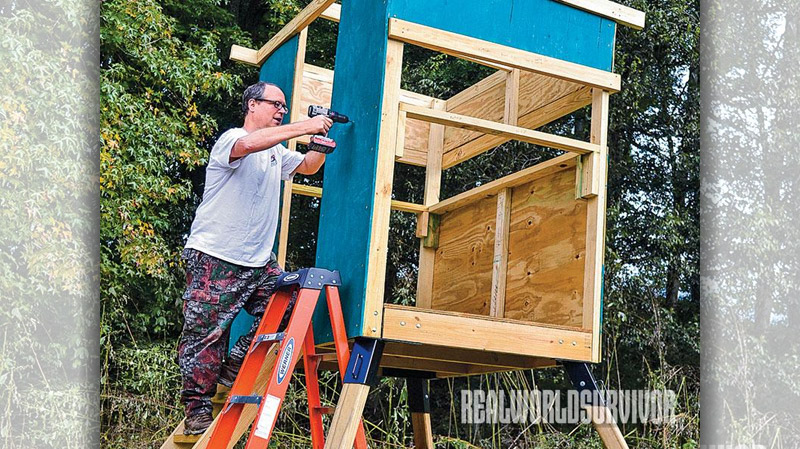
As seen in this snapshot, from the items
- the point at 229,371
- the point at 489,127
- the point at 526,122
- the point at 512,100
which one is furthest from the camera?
the point at 512,100

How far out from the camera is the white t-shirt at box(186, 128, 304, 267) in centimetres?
307

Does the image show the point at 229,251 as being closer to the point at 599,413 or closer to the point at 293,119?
the point at 293,119

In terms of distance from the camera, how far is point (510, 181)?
366 cm

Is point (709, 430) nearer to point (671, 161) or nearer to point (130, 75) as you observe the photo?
point (671, 161)

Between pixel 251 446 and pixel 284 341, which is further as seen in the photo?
pixel 284 341

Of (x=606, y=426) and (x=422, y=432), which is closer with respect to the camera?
(x=606, y=426)

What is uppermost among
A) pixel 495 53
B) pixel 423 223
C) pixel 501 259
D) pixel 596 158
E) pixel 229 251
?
pixel 495 53

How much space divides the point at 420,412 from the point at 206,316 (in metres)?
1.65

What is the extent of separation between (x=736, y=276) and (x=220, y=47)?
19.4 ft

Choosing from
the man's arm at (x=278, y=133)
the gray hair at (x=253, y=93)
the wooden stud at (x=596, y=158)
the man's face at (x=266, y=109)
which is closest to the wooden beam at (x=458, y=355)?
the wooden stud at (x=596, y=158)

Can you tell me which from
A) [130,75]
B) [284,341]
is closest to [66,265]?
[130,75]

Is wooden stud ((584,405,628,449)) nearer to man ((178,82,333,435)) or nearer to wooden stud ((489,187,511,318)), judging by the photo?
wooden stud ((489,187,511,318))

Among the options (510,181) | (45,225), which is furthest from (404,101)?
(45,225)

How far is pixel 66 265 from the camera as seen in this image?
6.16 m
